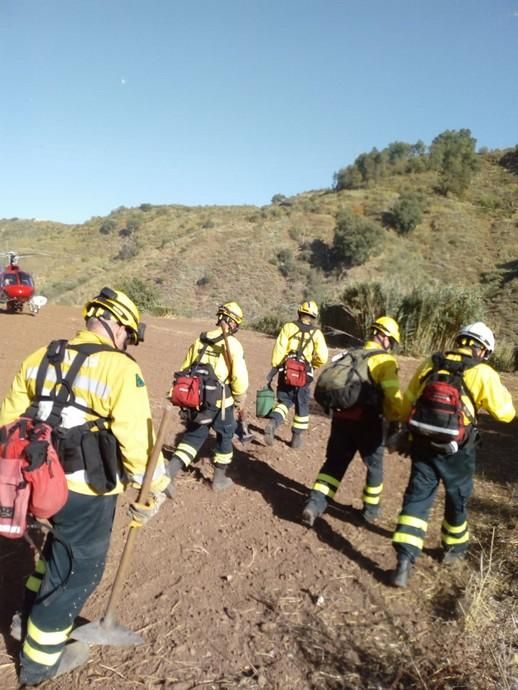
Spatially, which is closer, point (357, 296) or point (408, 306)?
point (408, 306)

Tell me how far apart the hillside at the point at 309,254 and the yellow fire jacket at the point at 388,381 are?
2054 centimetres

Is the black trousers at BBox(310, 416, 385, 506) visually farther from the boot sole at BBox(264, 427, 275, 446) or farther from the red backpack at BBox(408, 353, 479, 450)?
the boot sole at BBox(264, 427, 275, 446)

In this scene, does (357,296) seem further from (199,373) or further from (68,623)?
(68,623)

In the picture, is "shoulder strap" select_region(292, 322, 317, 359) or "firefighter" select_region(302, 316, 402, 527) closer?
"firefighter" select_region(302, 316, 402, 527)

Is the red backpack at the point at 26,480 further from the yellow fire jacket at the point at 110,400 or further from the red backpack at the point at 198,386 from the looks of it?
the red backpack at the point at 198,386

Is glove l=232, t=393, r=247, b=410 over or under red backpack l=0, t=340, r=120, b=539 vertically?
under

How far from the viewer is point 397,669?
3379 millimetres

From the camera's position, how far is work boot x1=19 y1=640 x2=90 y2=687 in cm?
316

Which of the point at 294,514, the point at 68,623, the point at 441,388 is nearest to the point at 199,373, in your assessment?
the point at 294,514

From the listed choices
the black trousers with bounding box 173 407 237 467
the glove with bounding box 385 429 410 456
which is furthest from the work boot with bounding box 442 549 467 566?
the black trousers with bounding box 173 407 237 467

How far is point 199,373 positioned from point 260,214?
4516 cm

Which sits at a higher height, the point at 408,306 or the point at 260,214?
the point at 260,214

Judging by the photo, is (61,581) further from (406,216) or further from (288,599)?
(406,216)

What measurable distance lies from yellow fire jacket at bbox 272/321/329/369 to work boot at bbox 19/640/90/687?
4.41 meters
